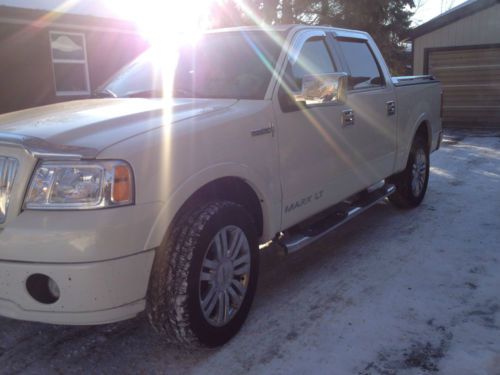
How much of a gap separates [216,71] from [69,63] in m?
12.2

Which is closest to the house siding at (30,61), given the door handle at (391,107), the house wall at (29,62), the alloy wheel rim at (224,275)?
the house wall at (29,62)

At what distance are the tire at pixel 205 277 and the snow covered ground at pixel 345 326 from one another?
7.7 inches

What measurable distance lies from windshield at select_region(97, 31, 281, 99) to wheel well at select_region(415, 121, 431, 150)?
119 inches

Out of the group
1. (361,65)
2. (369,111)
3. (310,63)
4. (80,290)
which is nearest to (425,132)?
(361,65)

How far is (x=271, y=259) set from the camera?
4648mm

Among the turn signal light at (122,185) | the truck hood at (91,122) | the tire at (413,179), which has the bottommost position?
the tire at (413,179)

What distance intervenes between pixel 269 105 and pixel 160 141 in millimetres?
1032

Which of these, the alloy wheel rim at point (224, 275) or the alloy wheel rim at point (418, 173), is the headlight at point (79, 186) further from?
the alloy wheel rim at point (418, 173)

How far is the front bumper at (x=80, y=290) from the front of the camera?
2398 millimetres

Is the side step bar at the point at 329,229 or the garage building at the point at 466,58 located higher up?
the garage building at the point at 466,58

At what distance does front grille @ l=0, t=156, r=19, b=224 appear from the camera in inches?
98.7

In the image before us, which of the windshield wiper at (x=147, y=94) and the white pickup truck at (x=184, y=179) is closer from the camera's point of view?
the white pickup truck at (x=184, y=179)

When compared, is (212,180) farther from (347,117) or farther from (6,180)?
(347,117)

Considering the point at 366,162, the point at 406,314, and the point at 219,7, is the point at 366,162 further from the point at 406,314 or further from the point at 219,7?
the point at 219,7
